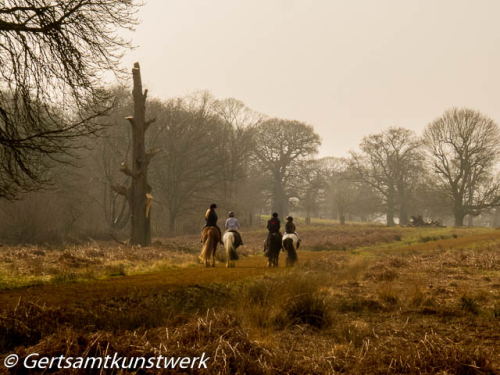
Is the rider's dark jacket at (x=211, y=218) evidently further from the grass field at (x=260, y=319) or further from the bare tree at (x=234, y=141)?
the bare tree at (x=234, y=141)

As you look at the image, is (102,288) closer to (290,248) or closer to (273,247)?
(273,247)

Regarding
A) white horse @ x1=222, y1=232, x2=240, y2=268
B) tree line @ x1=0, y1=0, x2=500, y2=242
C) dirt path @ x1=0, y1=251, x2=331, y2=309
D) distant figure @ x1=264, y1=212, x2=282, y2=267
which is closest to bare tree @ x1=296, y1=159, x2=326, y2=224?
tree line @ x1=0, y1=0, x2=500, y2=242

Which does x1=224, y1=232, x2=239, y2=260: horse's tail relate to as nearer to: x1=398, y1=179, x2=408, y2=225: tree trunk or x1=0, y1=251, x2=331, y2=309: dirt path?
x1=0, y1=251, x2=331, y2=309: dirt path

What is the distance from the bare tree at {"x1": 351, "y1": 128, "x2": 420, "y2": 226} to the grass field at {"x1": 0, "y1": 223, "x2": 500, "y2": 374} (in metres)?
46.6

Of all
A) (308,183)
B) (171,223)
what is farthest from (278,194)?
(171,223)

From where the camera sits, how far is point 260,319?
710 centimetres

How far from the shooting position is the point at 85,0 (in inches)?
418

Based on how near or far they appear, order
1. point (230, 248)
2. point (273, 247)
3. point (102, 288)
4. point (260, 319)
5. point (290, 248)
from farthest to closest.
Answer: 1. point (290, 248)
2. point (273, 247)
3. point (230, 248)
4. point (102, 288)
5. point (260, 319)

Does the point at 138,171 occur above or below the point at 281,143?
below

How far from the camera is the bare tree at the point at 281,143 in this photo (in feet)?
189

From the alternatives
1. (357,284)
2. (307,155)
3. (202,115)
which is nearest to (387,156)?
(307,155)

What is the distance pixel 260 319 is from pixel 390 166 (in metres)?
55.3

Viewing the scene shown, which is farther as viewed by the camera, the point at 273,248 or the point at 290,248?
the point at 290,248

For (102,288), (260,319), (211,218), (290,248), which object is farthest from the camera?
(290,248)
